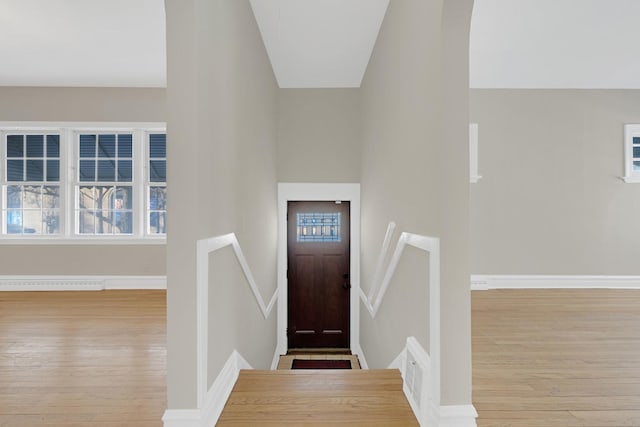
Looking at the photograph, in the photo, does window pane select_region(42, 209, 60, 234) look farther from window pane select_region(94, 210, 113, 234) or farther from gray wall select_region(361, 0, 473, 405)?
gray wall select_region(361, 0, 473, 405)

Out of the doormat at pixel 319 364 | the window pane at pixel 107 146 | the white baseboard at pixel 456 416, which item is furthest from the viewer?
the window pane at pixel 107 146

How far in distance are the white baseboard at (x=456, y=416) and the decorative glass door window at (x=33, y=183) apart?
5.98 meters

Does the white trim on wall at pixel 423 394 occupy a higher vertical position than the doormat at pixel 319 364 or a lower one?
higher

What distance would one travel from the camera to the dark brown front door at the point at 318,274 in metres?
4.88

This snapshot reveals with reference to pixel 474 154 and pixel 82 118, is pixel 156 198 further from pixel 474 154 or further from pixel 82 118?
pixel 474 154

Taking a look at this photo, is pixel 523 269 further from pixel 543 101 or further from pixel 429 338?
pixel 429 338

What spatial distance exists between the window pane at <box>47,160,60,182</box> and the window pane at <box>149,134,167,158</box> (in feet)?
4.67

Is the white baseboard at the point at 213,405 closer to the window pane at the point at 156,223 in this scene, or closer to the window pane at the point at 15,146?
the window pane at the point at 156,223

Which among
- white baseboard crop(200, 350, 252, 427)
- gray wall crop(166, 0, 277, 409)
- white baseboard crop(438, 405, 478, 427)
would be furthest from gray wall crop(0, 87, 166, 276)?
white baseboard crop(438, 405, 478, 427)

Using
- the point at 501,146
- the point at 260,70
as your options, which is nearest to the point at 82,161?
the point at 260,70

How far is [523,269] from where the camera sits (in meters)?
4.85

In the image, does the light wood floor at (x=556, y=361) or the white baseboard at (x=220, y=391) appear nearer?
the white baseboard at (x=220, y=391)

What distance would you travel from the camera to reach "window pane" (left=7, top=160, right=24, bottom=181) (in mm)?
5348

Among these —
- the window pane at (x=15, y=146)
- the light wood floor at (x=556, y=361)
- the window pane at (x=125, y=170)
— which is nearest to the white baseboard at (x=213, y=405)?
the light wood floor at (x=556, y=361)
